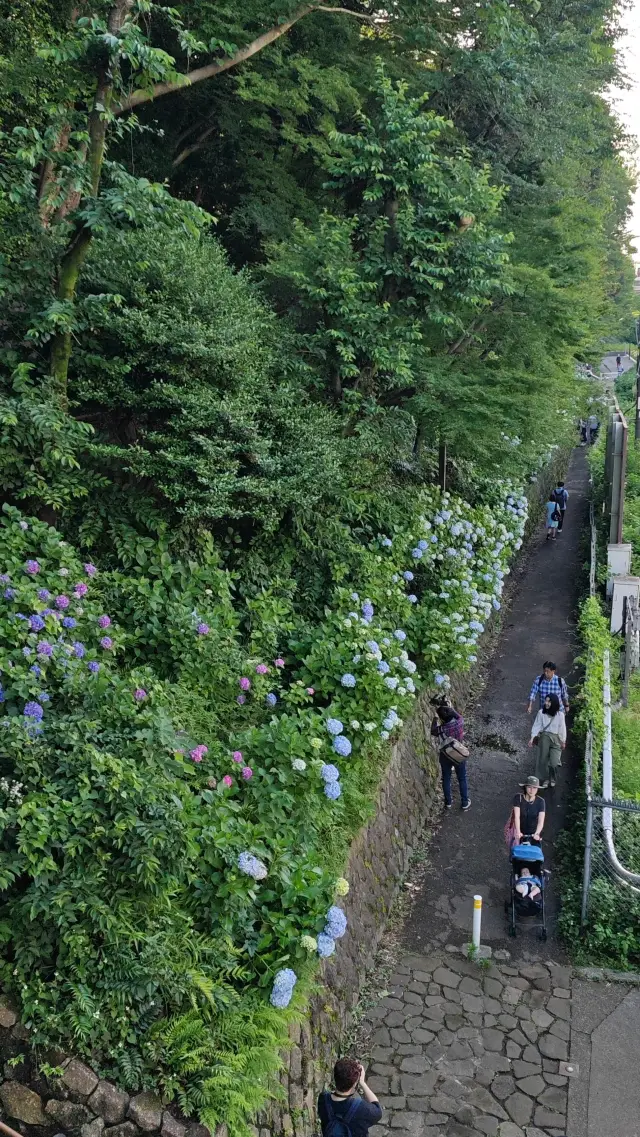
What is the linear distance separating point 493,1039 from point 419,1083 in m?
0.74

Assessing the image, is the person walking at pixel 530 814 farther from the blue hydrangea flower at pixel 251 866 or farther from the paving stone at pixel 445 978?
the blue hydrangea flower at pixel 251 866

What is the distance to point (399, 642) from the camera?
8.60 metres

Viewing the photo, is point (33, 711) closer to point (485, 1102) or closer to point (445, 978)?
point (485, 1102)

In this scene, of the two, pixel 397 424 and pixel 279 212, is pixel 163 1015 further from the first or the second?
pixel 279 212

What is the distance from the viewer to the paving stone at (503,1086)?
574 centimetres

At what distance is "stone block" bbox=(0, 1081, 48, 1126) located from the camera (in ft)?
13.5

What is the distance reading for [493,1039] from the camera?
244 inches

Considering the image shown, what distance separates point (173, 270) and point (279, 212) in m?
5.09

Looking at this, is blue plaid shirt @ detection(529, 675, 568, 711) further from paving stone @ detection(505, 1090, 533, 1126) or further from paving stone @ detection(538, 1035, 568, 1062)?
paving stone @ detection(505, 1090, 533, 1126)

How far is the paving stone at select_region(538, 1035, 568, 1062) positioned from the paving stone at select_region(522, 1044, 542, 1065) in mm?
54

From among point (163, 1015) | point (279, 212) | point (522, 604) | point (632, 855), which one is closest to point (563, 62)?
point (279, 212)

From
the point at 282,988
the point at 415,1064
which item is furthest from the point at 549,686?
the point at 282,988

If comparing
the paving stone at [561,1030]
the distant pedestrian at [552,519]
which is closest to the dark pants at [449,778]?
the paving stone at [561,1030]

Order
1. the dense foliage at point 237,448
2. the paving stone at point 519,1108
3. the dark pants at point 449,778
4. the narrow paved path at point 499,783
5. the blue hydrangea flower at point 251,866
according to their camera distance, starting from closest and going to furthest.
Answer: the dense foliage at point 237,448 → the blue hydrangea flower at point 251,866 → the paving stone at point 519,1108 → the narrow paved path at point 499,783 → the dark pants at point 449,778
